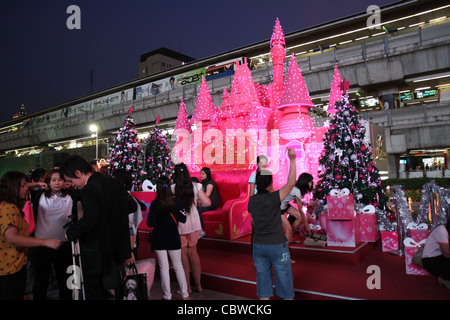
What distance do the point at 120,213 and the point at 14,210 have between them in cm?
88

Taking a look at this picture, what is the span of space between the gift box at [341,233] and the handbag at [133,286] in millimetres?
3584

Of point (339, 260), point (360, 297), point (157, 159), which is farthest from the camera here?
point (157, 159)

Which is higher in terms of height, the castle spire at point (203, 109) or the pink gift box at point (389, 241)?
the castle spire at point (203, 109)

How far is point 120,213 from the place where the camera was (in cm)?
268

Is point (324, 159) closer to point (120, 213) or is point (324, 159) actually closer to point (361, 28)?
point (120, 213)

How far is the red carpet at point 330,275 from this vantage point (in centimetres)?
344

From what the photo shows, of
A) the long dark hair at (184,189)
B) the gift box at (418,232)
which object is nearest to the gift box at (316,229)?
the gift box at (418,232)

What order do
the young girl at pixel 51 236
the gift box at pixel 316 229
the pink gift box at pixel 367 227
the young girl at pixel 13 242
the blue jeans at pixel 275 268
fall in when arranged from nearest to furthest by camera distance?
the young girl at pixel 13 242 < the blue jeans at pixel 275 268 < the young girl at pixel 51 236 < the pink gift box at pixel 367 227 < the gift box at pixel 316 229

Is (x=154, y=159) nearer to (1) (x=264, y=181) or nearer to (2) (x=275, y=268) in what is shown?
(1) (x=264, y=181)

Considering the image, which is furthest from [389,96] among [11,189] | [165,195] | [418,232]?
[11,189]

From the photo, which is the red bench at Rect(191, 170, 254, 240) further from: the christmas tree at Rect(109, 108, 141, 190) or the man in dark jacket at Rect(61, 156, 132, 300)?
the christmas tree at Rect(109, 108, 141, 190)

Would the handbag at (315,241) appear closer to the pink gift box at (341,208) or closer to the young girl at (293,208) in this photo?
the young girl at (293,208)

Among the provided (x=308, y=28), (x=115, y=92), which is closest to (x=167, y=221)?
(x=308, y=28)

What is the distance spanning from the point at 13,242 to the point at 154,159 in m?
9.48
